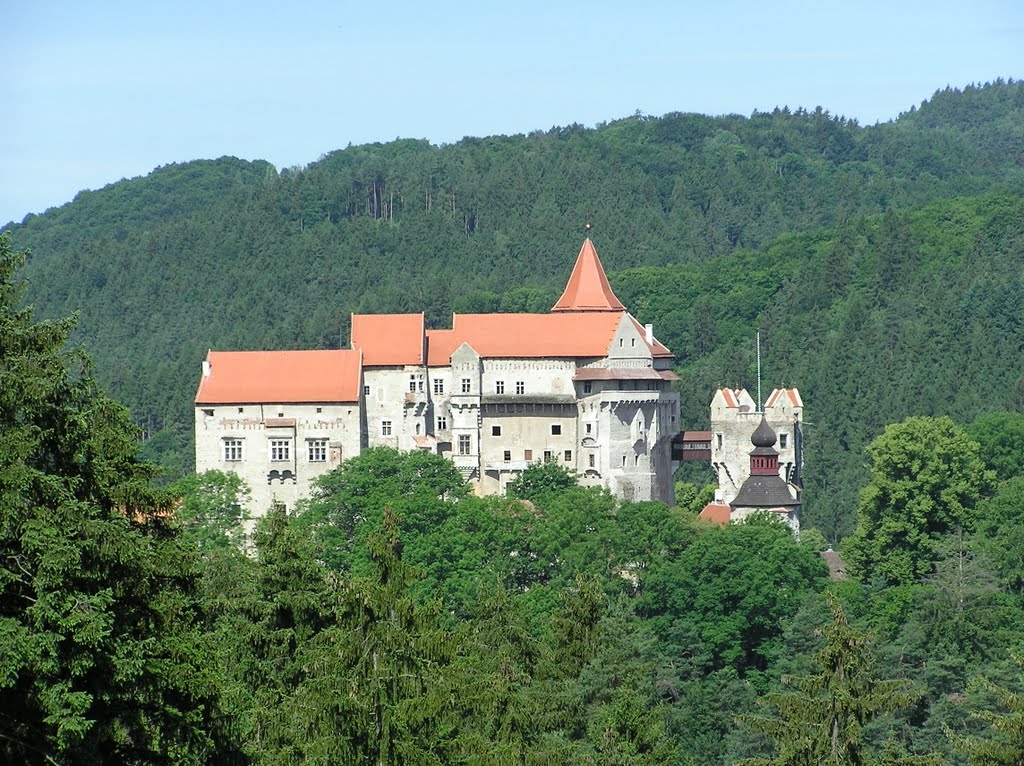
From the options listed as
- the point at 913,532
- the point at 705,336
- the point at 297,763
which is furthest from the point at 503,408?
the point at 705,336

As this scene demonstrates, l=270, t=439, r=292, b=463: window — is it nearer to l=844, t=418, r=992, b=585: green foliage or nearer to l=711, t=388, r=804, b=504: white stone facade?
l=711, t=388, r=804, b=504: white stone facade

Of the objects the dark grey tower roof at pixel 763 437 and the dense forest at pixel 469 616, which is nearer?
the dense forest at pixel 469 616

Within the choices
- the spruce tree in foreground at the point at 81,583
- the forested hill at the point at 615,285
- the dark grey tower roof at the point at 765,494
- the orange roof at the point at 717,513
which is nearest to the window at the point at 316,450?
the orange roof at the point at 717,513

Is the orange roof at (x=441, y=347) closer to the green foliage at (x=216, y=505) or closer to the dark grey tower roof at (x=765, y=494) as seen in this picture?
the green foliage at (x=216, y=505)

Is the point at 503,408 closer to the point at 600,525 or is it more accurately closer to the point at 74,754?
the point at 600,525

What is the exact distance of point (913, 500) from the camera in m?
79.0

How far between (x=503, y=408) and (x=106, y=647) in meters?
58.0

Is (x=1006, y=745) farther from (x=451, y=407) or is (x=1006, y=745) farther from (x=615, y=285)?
(x=615, y=285)

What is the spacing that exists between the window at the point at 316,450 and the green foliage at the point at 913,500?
19.9 metres

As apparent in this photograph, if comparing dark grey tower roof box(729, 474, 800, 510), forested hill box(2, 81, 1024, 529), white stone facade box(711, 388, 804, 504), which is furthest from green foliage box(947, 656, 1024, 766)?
forested hill box(2, 81, 1024, 529)

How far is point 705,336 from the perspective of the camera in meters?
149

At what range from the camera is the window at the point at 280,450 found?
261ft

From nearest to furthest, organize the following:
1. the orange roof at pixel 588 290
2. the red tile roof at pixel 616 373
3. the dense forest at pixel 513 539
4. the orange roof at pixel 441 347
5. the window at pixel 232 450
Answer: the dense forest at pixel 513 539
the window at pixel 232 450
the red tile roof at pixel 616 373
the orange roof at pixel 441 347
the orange roof at pixel 588 290

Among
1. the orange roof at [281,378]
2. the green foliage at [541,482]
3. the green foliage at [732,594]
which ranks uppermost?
the orange roof at [281,378]
